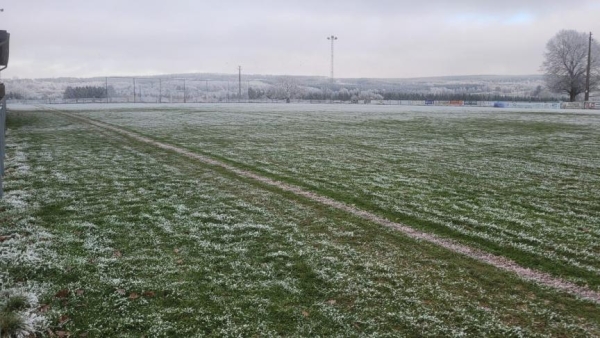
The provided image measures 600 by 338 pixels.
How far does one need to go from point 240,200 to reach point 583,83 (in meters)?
91.4

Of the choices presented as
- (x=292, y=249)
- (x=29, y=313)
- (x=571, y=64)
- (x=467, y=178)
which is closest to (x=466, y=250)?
(x=292, y=249)

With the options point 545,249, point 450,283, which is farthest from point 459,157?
point 450,283

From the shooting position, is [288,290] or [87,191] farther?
[87,191]

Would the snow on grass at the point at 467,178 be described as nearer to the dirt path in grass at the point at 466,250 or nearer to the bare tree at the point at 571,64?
the dirt path in grass at the point at 466,250

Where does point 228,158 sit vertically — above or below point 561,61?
below

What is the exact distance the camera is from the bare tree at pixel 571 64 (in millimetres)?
86312

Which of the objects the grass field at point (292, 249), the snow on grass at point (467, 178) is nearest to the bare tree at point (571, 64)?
the snow on grass at point (467, 178)

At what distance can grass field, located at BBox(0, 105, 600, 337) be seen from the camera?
5.39 meters

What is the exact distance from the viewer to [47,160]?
55.9 ft

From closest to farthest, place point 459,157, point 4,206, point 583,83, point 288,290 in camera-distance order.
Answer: point 288,290 < point 4,206 < point 459,157 < point 583,83

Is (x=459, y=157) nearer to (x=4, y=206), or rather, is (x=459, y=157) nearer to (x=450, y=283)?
(x=450, y=283)

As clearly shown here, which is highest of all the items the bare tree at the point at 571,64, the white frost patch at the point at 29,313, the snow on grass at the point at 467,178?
the bare tree at the point at 571,64

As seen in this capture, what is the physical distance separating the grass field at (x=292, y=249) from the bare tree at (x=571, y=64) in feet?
268

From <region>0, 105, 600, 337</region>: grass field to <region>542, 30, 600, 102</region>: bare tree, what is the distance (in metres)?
81.7
